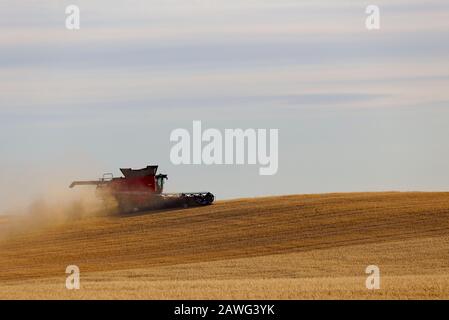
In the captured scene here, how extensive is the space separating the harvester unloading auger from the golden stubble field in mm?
1571

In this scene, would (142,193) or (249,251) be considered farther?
(142,193)

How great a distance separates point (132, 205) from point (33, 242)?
10.5 metres

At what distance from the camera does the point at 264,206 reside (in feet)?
220

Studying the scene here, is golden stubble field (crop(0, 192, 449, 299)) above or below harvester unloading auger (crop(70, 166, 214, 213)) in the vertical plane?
below

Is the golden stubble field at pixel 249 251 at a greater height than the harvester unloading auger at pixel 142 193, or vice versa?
the harvester unloading auger at pixel 142 193

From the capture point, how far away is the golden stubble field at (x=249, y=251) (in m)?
32.0

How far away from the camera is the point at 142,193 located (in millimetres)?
68375

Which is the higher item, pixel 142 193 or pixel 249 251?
pixel 142 193

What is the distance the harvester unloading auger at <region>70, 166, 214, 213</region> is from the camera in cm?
6712

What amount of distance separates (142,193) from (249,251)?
1816 centimetres

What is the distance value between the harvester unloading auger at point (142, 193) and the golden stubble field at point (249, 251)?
1.57 m

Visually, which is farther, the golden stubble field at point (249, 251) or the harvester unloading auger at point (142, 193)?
the harvester unloading auger at point (142, 193)
